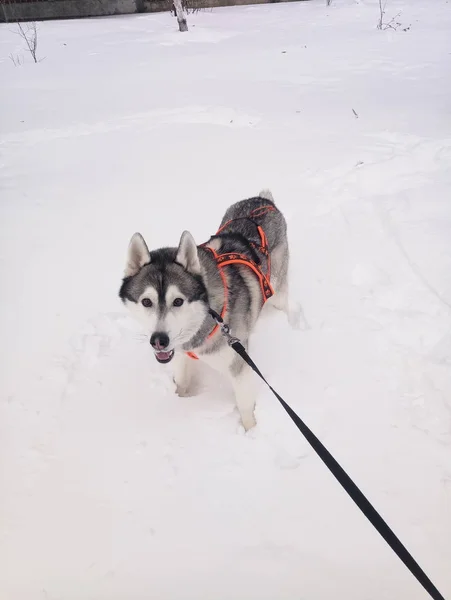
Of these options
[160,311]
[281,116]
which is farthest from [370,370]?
[281,116]

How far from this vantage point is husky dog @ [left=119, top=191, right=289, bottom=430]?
2285 mm

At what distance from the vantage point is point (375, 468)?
2562mm

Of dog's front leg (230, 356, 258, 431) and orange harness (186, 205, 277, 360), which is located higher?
orange harness (186, 205, 277, 360)

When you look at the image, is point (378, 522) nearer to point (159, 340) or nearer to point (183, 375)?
point (159, 340)

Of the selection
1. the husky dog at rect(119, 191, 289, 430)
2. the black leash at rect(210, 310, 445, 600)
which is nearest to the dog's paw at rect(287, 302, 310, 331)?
the husky dog at rect(119, 191, 289, 430)

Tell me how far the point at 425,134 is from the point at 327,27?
782 cm

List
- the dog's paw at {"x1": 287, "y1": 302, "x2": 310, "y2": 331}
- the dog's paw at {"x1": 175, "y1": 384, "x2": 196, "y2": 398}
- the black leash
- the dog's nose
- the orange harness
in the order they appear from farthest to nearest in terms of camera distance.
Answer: the dog's paw at {"x1": 287, "y1": 302, "x2": 310, "y2": 331}
the dog's paw at {"x1": 175, "y1": 384, "x2": 196, "y2": 398}
the orange harness
the dog's nose
the black leash

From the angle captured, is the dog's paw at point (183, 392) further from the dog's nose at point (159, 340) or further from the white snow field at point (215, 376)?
the dog's nose at point (159, 340)

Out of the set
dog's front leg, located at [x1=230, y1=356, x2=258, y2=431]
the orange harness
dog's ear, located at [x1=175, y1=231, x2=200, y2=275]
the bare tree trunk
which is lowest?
dog's front leg, located at [x1=230, y1=356, x2=258, y2=431]

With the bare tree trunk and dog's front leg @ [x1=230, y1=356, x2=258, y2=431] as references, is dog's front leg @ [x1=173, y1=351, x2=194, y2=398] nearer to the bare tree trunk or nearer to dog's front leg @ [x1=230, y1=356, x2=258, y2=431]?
dog's front leg @ [x1=230, y1=356, x2=258, y2=431]

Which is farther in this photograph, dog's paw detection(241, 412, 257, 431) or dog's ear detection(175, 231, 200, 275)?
dog's paw detection(241, 412, 257, 431)

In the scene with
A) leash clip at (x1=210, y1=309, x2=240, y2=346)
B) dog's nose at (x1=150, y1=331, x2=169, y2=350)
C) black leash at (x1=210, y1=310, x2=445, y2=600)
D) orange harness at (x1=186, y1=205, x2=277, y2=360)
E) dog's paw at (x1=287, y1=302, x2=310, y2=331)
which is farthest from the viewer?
dog's paw at (x1=287, y1=302, x2=310, y2=331)

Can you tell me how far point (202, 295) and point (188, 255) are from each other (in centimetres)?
24

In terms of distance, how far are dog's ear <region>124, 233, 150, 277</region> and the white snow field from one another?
3.65ft
